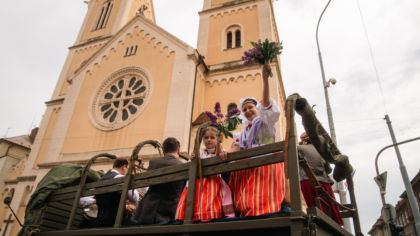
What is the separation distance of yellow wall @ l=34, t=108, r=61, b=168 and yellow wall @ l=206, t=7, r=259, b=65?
34.2 ft

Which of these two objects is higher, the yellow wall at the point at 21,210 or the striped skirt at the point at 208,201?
the yellow wall at the point at 21,210

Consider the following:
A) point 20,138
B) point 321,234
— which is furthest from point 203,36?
point 20,138

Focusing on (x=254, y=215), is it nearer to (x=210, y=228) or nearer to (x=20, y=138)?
(x=210, y=228)

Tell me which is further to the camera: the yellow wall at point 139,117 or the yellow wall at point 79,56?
the yellow wall at point 79,56

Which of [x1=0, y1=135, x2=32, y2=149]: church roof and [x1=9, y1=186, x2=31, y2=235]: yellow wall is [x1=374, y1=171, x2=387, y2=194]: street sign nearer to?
[x1=9, y1=186, x2=31, y2=235]: yellow wall

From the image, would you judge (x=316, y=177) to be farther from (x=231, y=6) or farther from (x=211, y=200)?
(x=231, y=6)

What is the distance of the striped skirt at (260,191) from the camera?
9.20 feet

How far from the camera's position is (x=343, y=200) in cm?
969

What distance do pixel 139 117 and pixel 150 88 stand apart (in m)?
1.66

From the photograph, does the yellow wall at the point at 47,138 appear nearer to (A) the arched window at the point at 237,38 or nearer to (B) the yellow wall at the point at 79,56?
(B) the yellow wall at the point at 79,56

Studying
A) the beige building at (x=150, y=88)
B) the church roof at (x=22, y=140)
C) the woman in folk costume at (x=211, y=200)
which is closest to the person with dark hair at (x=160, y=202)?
the woman in folk costume at (x=211, y=200)

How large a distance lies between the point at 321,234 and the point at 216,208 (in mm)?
1072

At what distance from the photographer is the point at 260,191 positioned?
9.59ft

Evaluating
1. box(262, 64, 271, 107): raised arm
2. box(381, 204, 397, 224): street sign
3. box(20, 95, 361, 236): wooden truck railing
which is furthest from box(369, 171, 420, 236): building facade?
box(262, 64, 271, 107): raised arm
